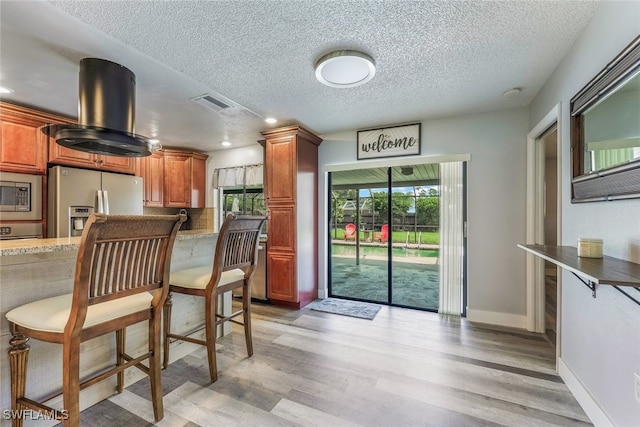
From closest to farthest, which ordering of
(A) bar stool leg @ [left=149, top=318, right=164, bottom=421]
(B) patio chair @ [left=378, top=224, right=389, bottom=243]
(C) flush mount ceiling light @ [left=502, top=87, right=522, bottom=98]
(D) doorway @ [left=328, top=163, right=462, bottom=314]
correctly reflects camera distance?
(A) bar stool leg @ [left=149, top=318, right=164, bottom=421]
(C) flush mount ceiling light @ [left=502, top=87, right=522, bottom=98]
(D) doorway @ [left=328, top=163, right=462, bottom=314]
(B) patio chair @ [left=378, top=224, right=389, bottom=243]

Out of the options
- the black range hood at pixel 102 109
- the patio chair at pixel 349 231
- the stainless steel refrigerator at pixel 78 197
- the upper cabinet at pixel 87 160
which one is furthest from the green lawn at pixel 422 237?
the upper cabinet at pixel 87 160

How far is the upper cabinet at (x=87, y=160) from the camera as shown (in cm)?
321

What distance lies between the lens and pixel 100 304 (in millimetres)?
1408

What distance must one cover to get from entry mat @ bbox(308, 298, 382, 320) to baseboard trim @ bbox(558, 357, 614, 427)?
5.57 feet

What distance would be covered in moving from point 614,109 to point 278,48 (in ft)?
6.62

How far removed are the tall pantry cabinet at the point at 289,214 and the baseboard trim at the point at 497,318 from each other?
6.72ft

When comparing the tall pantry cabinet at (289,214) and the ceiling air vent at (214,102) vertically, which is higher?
the ceiling air vent at (214,102)

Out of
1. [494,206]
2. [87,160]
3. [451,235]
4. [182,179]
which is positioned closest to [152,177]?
[182,179]

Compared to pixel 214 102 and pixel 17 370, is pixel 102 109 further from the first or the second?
pixel 17 370

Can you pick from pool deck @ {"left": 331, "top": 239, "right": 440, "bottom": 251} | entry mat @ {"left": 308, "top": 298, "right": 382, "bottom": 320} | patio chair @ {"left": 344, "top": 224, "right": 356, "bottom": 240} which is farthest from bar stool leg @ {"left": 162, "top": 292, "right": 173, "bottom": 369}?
patio chair @ {"left": 344, "top": 224, "right": 356, "bottom": 240}

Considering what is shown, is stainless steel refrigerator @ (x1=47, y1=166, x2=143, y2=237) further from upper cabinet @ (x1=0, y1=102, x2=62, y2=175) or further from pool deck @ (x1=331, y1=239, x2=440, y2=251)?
pool deck @ (x1=331, y1=239, x2=440, y2=251)

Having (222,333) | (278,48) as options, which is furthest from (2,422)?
(278,48)

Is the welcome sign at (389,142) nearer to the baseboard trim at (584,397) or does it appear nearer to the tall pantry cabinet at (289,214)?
the tall pantry cabinet at (289,214)

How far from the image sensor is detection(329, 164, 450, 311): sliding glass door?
363 centimetres
